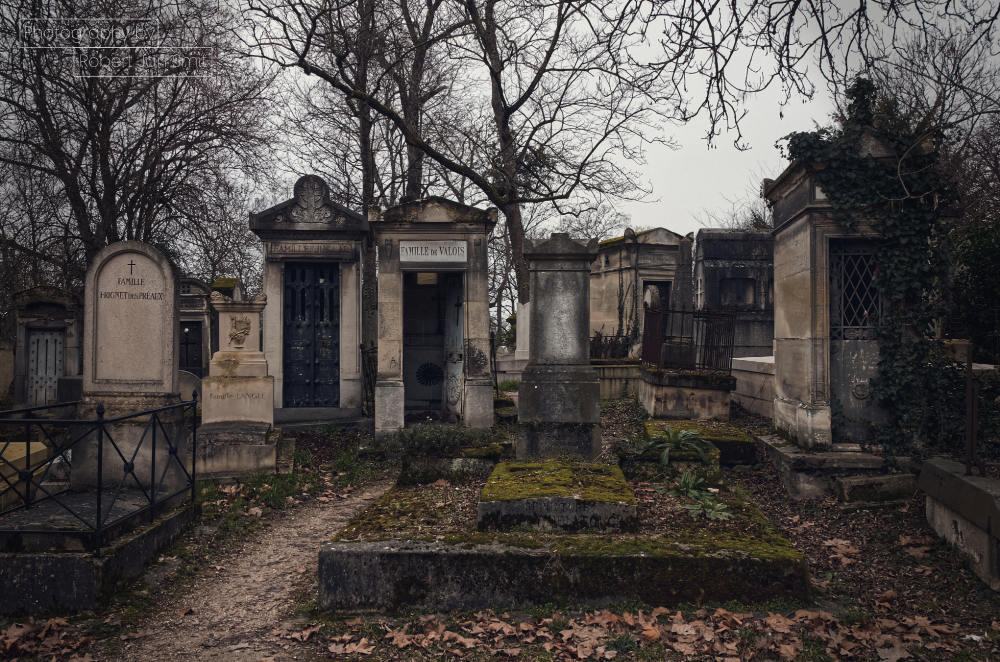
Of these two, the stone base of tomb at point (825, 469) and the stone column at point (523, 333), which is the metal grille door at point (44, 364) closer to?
the stone column at point (523, 333)

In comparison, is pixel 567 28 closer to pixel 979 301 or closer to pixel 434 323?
→ pixel 434 323

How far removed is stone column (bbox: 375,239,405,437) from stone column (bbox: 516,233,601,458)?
3.08 m

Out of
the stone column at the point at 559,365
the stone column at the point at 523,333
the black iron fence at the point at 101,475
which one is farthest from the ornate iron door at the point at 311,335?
the stone column at the point at 559,365

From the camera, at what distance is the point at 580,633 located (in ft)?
12.6

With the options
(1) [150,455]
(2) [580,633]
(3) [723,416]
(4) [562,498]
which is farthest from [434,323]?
(2) [580,633]

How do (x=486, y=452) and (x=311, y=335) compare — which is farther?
(x=311, y=335)

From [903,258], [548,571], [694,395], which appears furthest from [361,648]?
[694,395]

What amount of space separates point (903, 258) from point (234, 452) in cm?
831

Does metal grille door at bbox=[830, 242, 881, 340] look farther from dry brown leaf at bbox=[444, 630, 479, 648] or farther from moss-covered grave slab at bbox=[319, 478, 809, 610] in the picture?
dry brown leaf at bbox=[444, 630, 479, 648]

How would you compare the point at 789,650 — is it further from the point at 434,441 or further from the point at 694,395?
the point at 694,395

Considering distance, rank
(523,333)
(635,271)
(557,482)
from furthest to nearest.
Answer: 1. (635,271)
2. (523,333)
3. (557,482)

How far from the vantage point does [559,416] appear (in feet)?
21.9

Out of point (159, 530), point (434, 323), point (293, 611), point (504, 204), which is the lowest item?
point (293, 611)

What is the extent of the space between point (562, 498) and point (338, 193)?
1346 cm
